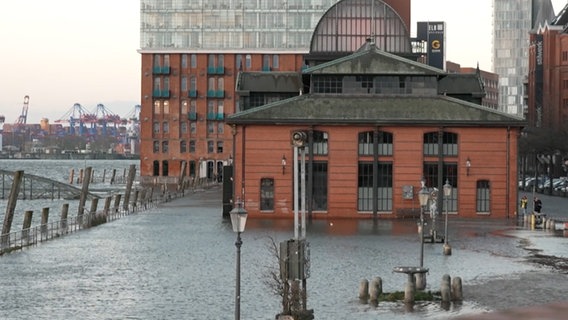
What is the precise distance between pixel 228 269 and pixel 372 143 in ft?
115

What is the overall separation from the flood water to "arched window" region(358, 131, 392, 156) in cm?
699

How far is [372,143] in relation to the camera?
78.9 metres

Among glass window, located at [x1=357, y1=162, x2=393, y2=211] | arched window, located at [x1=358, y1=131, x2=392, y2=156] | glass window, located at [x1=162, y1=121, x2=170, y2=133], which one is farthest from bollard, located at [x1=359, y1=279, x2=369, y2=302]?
glass window, located at [x1=162, y1=121, x2=170, y2=133]

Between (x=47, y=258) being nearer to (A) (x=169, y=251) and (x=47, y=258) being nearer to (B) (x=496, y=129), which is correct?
(A) (x=169, y=251)

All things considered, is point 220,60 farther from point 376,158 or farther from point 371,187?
point 376,158

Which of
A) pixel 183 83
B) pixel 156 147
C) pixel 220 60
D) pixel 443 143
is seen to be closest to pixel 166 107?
pixel 183 83

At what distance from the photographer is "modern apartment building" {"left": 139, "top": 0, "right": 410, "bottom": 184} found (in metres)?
186

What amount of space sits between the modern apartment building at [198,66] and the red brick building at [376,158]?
106048mm

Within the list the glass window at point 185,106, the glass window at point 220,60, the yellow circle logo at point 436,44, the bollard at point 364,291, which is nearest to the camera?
the bollard at point 364,291

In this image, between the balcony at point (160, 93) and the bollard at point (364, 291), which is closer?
the bollard at point (364, 291)

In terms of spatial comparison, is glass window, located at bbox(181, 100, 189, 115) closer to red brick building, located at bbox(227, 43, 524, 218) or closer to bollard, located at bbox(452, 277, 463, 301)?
red brick building, located at bbox(227, 43, 524, 218)

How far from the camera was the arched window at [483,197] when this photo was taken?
79312 millimetres

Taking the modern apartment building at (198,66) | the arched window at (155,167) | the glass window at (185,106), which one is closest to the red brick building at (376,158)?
the modern apartment building at (198,66)

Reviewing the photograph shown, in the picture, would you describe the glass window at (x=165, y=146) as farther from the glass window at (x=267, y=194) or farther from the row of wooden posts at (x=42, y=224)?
the glass window at (x=267, y=194)
